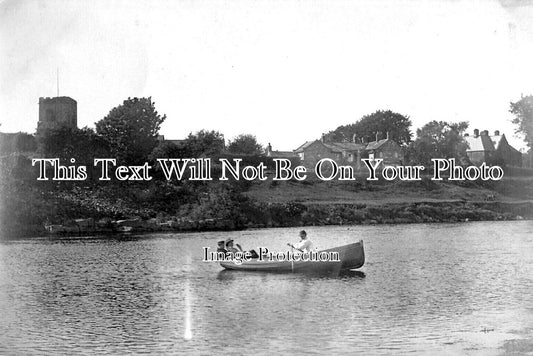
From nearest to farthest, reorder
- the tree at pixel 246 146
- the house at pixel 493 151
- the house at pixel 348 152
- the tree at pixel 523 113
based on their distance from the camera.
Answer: the tree at pixel 523 113 < the house at pixel 348 152 < the tree at pixel 246 146 < the house at pixel 493 151

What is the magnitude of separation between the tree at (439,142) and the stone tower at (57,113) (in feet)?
68.5

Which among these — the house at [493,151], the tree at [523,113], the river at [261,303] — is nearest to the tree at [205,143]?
the river at [261,303]

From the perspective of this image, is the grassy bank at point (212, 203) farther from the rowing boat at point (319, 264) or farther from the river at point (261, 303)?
the rowing boat at point (319, 264)

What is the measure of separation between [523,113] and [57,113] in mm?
26559

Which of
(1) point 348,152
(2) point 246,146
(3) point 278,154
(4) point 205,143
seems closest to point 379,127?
(1) point 348,152

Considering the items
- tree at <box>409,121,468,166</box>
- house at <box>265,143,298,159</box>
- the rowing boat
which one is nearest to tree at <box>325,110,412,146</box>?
tree at <box>409,121,468,166</box>

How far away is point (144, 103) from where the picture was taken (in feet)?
125

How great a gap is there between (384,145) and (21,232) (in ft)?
87.2

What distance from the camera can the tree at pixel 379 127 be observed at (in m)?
64.6

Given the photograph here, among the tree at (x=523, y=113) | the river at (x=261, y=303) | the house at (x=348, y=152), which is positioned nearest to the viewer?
the river at (x=261, y=303)

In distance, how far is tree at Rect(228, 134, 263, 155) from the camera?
44469 millimetres

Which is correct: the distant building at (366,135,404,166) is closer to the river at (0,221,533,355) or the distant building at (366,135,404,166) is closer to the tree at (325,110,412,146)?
the tree at (325,110,412,146)

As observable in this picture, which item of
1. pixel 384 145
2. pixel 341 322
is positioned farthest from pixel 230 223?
pixel 341 322

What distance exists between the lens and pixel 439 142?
47875mm
